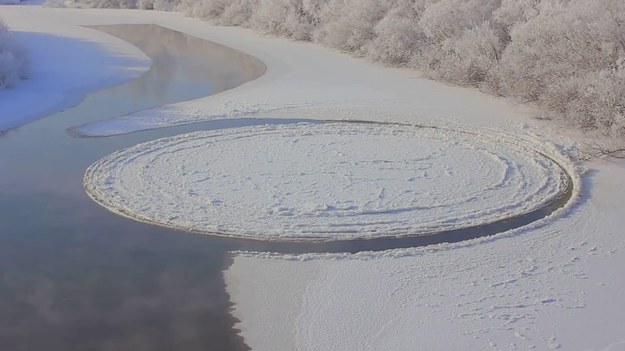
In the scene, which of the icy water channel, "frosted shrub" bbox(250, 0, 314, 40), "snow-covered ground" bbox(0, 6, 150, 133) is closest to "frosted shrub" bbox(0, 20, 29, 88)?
"snow-covered ground" bbox(0, 6, 150, 133)

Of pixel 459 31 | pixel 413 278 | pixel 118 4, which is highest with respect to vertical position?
pixel 459 31

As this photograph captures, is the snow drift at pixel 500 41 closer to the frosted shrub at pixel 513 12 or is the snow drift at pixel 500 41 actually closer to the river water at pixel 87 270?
the frosted shrub at pixel 513 12

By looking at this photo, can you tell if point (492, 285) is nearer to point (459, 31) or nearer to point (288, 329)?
point (288, 329)

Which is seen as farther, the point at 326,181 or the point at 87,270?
the point at 326,181

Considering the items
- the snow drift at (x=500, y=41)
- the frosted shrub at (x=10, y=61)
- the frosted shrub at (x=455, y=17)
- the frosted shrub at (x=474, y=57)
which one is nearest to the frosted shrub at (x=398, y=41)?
the snow drift at (x=500, y=41)

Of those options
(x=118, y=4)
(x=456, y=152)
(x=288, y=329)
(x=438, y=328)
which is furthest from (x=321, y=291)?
(x=118, y=4)

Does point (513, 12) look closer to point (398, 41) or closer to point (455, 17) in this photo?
point (455, 17)

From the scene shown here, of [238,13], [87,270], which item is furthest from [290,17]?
[87,270]
